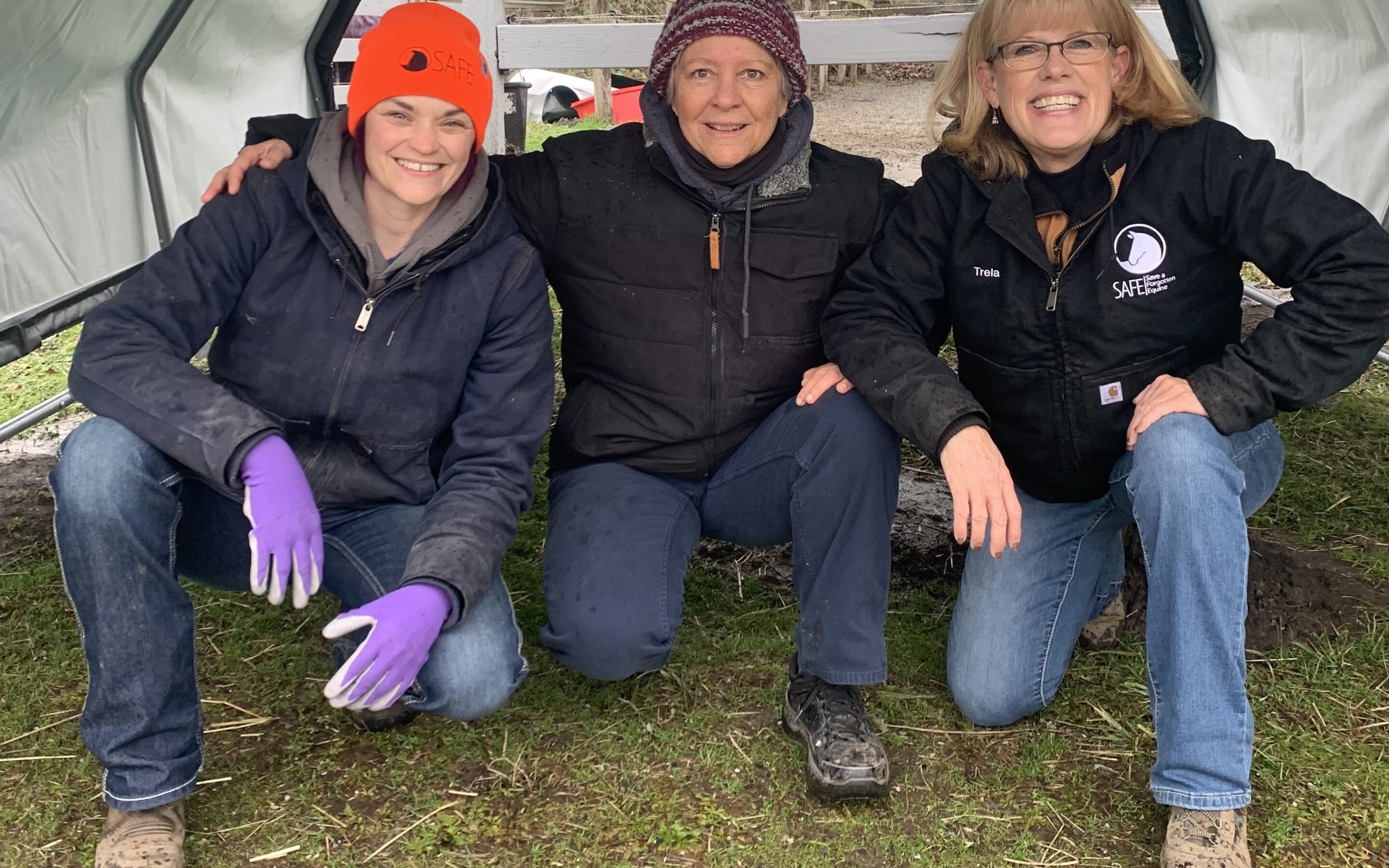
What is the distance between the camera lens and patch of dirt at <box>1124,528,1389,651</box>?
9.15 feet

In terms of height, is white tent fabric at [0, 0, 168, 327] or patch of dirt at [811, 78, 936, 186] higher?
white tent fabric at [0, 0, 168, 327]

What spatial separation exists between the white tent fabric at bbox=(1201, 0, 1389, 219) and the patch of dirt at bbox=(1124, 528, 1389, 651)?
881 mm

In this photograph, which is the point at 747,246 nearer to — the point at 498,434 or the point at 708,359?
the point at 708,359

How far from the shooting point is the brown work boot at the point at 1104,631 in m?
2.79

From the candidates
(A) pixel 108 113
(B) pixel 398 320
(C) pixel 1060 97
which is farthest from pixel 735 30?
(A) pixel 108 113

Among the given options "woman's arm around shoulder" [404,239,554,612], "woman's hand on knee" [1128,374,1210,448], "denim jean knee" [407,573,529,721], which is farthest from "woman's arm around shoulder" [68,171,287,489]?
"woman's hand on knee" [1128,374,1210,448]

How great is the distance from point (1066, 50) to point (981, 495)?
88 centimetres

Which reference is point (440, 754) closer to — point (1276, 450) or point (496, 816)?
point (496, 816)

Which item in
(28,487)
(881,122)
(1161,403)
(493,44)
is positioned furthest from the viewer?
(881,122)

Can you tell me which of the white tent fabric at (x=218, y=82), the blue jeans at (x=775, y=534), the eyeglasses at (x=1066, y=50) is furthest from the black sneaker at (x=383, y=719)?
the white tent fabric at (x=218, y=82)

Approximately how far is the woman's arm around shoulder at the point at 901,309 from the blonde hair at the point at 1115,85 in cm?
9

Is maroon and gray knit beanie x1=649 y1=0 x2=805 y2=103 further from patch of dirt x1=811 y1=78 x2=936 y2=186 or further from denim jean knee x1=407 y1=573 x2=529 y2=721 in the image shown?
patch of dirt x1=811 y1=78 x2=936 y2=186

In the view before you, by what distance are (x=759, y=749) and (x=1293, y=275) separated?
4.39 ft

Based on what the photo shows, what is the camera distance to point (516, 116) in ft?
24.1
